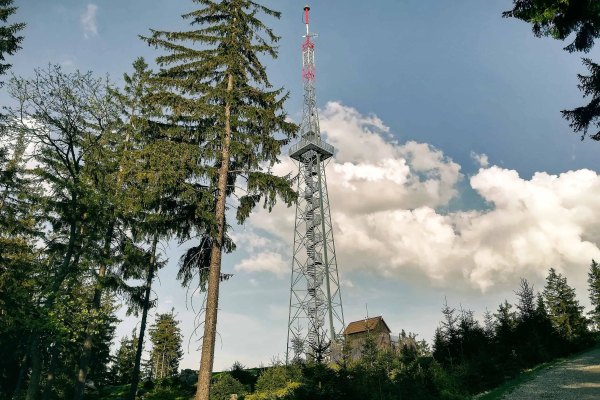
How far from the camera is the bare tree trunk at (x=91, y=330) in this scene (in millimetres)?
17172

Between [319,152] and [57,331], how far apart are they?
74.6 ft

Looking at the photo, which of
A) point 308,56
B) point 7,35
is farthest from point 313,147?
point 7,35

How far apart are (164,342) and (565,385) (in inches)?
2207

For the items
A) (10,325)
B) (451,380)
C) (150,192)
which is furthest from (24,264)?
(451,380)

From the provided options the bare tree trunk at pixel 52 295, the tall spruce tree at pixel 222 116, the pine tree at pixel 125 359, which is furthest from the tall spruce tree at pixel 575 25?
the pine tree at pixel 125 359

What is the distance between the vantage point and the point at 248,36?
578 inches

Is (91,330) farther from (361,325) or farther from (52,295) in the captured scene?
(361,325)

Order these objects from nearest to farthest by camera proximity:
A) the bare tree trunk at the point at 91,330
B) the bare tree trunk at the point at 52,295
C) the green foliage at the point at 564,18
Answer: the green foliage at the point at 564,18 → the bare tree trunk at the point at 52,295 → the bare tree trunk at the point at 91,330

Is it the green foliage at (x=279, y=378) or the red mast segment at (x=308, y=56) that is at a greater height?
the red mast segment at (x=308, y=56)

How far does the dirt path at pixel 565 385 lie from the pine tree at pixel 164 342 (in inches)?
2096

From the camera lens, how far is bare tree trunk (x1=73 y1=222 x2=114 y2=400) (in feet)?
56.3

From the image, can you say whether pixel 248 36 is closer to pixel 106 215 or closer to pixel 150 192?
pixel 150 192

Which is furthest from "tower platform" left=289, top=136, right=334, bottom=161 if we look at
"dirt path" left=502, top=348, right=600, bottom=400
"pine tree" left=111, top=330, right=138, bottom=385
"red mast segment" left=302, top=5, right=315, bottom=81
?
"pine tree" left=111, top=330, right=138, bottom=385

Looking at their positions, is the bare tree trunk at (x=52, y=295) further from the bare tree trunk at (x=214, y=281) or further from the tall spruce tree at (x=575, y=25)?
the tall spruce tree at (x=575, y=25)
